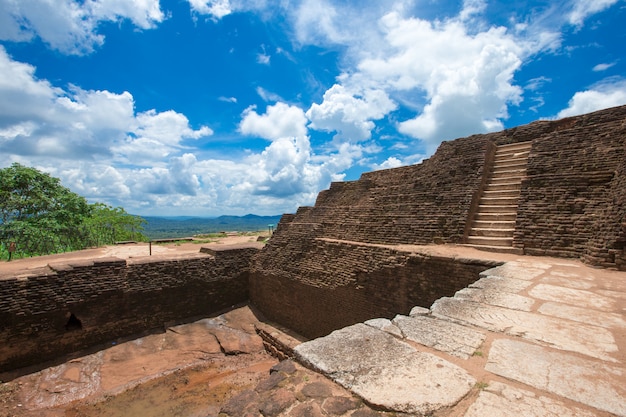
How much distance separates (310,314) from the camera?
8.76m

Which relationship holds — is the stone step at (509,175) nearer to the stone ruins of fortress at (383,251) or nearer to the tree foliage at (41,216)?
A: the stone ruins of fortress at (383,251)

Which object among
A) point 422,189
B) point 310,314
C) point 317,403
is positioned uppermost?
point 422,189

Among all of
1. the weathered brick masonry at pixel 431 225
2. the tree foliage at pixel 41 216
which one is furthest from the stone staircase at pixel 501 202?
the tree foliage at pixel 41 216

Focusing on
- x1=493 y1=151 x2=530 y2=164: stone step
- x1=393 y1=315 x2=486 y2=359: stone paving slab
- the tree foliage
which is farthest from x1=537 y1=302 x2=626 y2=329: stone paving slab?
the tree foliage

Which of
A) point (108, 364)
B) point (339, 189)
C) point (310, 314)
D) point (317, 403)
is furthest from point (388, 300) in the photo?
point (108, 364)

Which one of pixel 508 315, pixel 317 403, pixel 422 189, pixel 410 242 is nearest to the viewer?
pixel 317 403

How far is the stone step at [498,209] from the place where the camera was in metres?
7.23

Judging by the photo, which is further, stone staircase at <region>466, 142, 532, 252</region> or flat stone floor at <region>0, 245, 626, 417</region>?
stone staircase at <region>466, 142, 532, 252</region>

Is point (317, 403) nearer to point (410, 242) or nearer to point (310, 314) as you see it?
point (410, 242)

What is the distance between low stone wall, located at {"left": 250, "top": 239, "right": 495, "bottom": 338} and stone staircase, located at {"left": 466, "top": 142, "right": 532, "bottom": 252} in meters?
1.63

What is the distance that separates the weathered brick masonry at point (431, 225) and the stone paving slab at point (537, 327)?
8.64 feet

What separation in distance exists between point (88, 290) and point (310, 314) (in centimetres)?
643

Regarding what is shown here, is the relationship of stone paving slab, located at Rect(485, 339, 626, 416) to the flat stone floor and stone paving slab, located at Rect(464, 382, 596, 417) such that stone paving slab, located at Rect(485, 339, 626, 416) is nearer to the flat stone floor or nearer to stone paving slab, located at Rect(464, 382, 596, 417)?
the flat stone floor

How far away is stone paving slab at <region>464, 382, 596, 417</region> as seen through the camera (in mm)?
1526
